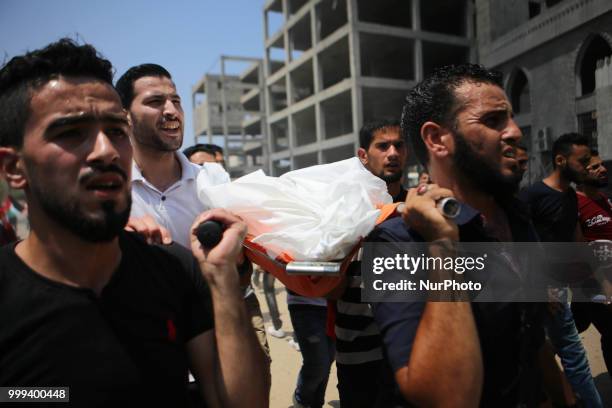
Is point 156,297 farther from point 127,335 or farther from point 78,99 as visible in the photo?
point 78,99

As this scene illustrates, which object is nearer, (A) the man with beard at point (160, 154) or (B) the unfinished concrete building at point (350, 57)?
(A) the man with beard at point (160, 154)

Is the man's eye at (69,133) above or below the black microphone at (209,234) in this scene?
above

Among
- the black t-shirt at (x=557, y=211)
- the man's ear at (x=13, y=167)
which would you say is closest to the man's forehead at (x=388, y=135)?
the black t-shirt at (x=557, y=211)

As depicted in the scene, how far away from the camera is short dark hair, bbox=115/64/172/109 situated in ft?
8.26

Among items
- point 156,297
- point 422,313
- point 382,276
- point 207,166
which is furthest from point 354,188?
point 207,166

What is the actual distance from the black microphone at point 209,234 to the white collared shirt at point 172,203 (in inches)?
39.8

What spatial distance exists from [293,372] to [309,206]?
3696mm

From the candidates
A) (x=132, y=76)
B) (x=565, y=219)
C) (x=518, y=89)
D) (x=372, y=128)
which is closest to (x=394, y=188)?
(x=372, y=128)

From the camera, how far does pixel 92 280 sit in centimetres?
129

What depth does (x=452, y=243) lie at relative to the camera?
1296 mm

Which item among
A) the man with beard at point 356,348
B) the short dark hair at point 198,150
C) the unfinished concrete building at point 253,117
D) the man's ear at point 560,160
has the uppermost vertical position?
the unfinished concrete building at point 253,117

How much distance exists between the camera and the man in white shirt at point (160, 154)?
93.8 inches

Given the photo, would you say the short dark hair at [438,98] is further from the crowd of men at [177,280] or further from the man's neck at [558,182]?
the man's neck at [558,182]

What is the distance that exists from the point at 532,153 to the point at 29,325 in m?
17.7
